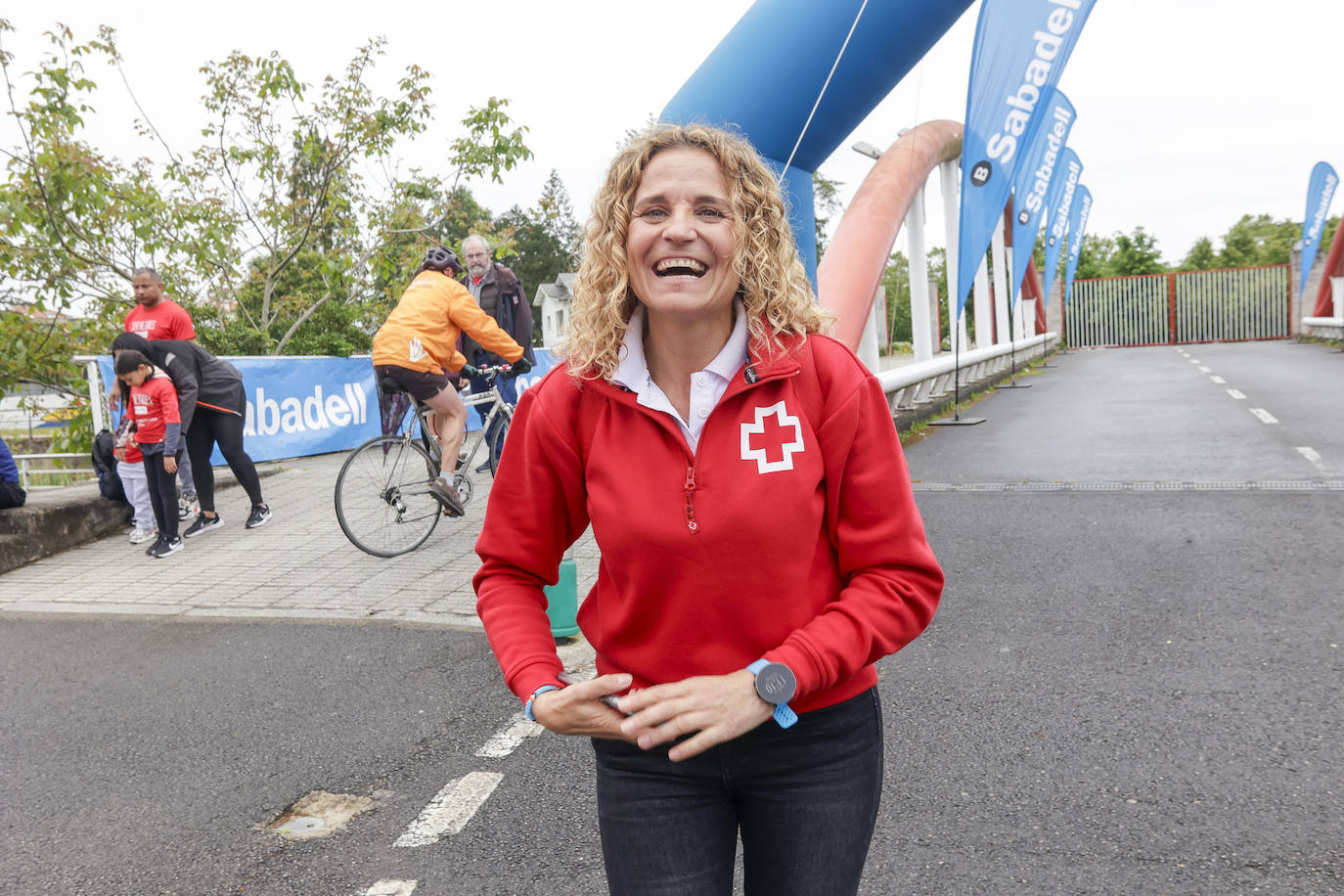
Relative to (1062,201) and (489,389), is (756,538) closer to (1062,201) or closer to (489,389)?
(489,389)

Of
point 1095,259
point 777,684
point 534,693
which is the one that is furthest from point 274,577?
point 1095,259

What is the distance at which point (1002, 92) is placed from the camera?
11.7 metres

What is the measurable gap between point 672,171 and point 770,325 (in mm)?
307

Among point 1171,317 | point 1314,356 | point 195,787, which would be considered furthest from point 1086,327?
point 195,787

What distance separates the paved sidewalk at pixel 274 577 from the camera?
6027 millimetres

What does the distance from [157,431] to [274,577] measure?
1918mm

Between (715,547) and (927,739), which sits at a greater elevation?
(715,547)

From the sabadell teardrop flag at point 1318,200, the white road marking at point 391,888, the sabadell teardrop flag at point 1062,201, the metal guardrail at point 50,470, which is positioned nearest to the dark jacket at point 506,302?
the metal guardrail at point 50,470

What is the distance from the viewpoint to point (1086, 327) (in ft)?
146

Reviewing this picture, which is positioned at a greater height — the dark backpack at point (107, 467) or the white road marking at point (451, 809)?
the dark backpack at point (107, 467)

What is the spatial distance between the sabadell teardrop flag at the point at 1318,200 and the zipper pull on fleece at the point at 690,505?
3537 centimetres

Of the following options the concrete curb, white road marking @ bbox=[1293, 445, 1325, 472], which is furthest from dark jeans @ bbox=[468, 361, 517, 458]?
white road marking @ bbox=[1293, 445, 1325, 472]

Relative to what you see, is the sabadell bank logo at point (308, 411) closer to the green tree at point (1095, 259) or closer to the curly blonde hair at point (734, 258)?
the curly blonde hair at point (734, 258)

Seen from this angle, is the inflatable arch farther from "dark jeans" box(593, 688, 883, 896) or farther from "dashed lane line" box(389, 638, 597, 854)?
"dark jeans" box(593, 688, 883, 896)
